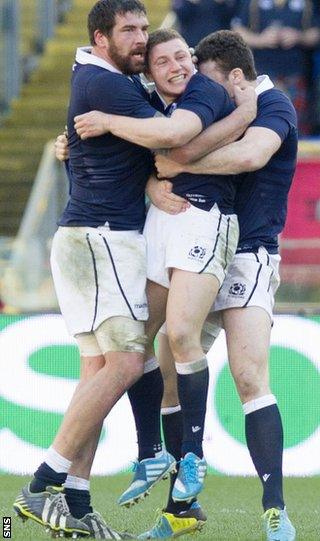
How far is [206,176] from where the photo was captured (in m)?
6.92

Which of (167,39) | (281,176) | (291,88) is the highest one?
(167,39)

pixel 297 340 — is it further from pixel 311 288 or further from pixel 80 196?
pixel 80 196

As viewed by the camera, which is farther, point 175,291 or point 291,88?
point 291,88

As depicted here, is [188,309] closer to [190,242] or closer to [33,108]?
[190,242]

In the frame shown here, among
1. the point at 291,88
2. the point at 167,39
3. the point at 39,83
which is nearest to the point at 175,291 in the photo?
the point at 167,39

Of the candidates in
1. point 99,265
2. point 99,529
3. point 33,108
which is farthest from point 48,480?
point 33,108

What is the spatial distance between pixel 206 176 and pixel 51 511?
1.76m

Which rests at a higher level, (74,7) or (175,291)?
(175,291)

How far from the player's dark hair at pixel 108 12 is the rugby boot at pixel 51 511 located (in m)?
2.18

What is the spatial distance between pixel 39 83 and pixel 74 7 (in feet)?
5.23

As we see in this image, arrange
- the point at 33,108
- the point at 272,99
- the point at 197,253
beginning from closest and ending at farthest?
1. the point at 197,253
2. the point at 272,99
3. the point at 33,108

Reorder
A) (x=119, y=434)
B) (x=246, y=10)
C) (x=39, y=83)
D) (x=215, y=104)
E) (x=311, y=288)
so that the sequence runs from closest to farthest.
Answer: (x=215, y=104) < (x=119, y=434) < (x=311, y=288) < (x=246, y=10) < (x=39, y=83)

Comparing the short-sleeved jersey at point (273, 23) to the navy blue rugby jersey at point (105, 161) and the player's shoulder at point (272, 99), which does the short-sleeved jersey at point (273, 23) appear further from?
the navy blue rugby jersey at point (105, 161)

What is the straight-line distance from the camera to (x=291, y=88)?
1424 centimetres
